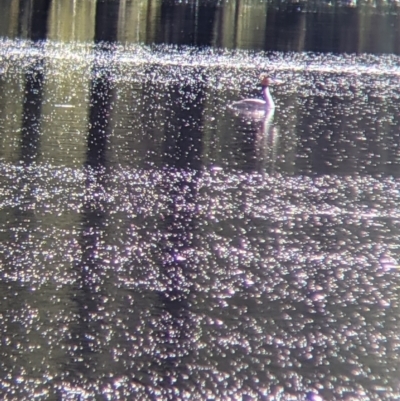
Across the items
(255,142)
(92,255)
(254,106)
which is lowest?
(92,255)

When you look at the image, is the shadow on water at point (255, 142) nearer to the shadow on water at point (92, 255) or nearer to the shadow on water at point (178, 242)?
the shadow on water at point (178, 242)

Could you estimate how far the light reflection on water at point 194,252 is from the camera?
10922 mm

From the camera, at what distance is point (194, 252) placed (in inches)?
586

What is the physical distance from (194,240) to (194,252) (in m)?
0.66

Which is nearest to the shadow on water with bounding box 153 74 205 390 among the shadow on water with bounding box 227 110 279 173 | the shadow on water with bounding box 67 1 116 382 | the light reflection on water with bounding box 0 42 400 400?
the light reflection on water with bounding box 0 42 400 400

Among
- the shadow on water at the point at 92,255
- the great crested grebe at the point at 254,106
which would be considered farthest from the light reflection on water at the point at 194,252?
the great crested grebe at the point at 254,106

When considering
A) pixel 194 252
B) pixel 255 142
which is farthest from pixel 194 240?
pixel 255 142

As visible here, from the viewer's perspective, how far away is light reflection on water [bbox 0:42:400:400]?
35.8 ft

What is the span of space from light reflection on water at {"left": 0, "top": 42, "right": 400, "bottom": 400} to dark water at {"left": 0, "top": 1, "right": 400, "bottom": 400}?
3 cm

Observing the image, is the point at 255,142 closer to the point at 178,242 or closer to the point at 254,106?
the point at 254,106

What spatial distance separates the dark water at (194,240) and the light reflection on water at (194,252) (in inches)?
1.3

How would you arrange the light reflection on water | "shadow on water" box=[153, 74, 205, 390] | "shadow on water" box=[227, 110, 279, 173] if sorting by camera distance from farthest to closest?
"shadow on water" box=[227, 110, 279, 173]
"shadow on water" box=[153, 74, 205, 390]
the light reflection on water

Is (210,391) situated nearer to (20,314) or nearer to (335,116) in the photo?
(20,314)

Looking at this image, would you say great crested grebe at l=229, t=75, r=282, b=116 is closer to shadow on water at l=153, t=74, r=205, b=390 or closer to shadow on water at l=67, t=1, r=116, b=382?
shadow on water at l=153, t=74, r=205, b=390
